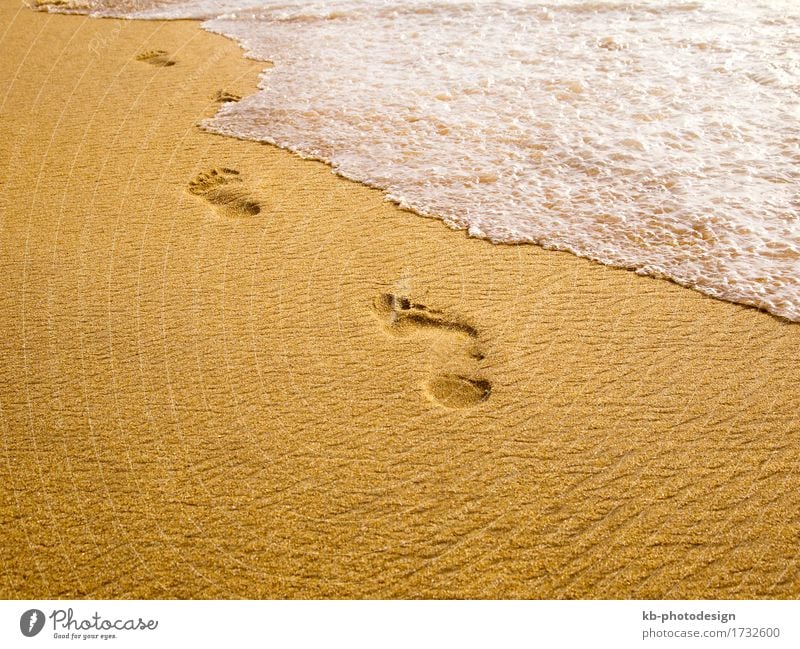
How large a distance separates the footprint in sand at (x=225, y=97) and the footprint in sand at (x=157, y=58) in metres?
0.82

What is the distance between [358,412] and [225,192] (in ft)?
6.16

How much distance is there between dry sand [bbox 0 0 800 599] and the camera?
2.16 meters

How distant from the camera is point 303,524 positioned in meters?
2.25

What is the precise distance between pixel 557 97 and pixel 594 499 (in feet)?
11.1

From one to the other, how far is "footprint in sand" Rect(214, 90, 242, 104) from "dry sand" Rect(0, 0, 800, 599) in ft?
4.57

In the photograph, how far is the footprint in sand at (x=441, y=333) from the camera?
2715 mm

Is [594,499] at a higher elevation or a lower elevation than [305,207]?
lower

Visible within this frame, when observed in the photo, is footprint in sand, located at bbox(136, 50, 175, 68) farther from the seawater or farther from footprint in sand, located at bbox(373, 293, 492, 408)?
footprint in sand, located at bbox(373, 293, 492, 408)

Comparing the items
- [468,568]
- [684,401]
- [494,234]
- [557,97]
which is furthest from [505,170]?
[468,568]

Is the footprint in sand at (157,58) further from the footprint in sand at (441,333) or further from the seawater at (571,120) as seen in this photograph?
the footprint in sand at (441,333)

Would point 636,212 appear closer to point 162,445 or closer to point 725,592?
point 725,592

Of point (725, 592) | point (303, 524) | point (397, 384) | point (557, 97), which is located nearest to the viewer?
point (725, 592)
